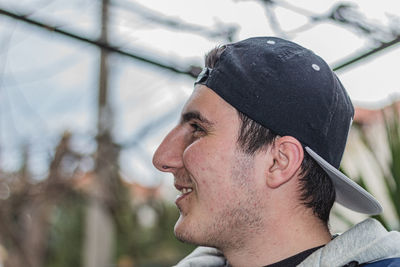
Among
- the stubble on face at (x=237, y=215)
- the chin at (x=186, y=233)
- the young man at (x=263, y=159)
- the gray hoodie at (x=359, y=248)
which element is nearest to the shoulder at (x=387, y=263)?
the gray hoodie at (x=359, y=248)

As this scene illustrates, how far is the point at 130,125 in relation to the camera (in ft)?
12.6

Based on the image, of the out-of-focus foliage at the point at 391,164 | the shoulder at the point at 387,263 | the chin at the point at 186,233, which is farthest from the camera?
the out-of-focus foliage at the point at 391,164

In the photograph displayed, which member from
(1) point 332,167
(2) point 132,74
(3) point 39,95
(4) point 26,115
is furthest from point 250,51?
(2) point 132,74

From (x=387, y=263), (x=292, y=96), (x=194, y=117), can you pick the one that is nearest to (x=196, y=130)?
(x=194, y=117)

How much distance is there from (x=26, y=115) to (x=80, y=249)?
12.7 ft

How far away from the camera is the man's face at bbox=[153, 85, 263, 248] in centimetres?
122

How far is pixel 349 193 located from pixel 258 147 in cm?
28

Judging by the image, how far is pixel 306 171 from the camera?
1275 mm

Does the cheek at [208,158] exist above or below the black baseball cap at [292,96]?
below

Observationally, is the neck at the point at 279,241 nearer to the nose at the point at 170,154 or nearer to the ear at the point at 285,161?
the ear at the point at 285,161

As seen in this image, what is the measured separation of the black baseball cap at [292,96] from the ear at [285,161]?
0.02 meters

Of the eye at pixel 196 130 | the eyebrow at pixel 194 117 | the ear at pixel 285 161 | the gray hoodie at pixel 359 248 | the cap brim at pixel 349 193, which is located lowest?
the gray hoodie at pixel 359 248

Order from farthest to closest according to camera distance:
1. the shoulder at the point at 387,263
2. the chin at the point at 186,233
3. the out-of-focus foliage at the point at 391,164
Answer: the out-of-focus foliage at the point at 391,164
the chin at the point at 186,233
the shoulder at the point at 387,263

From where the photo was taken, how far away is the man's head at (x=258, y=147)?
122cm
